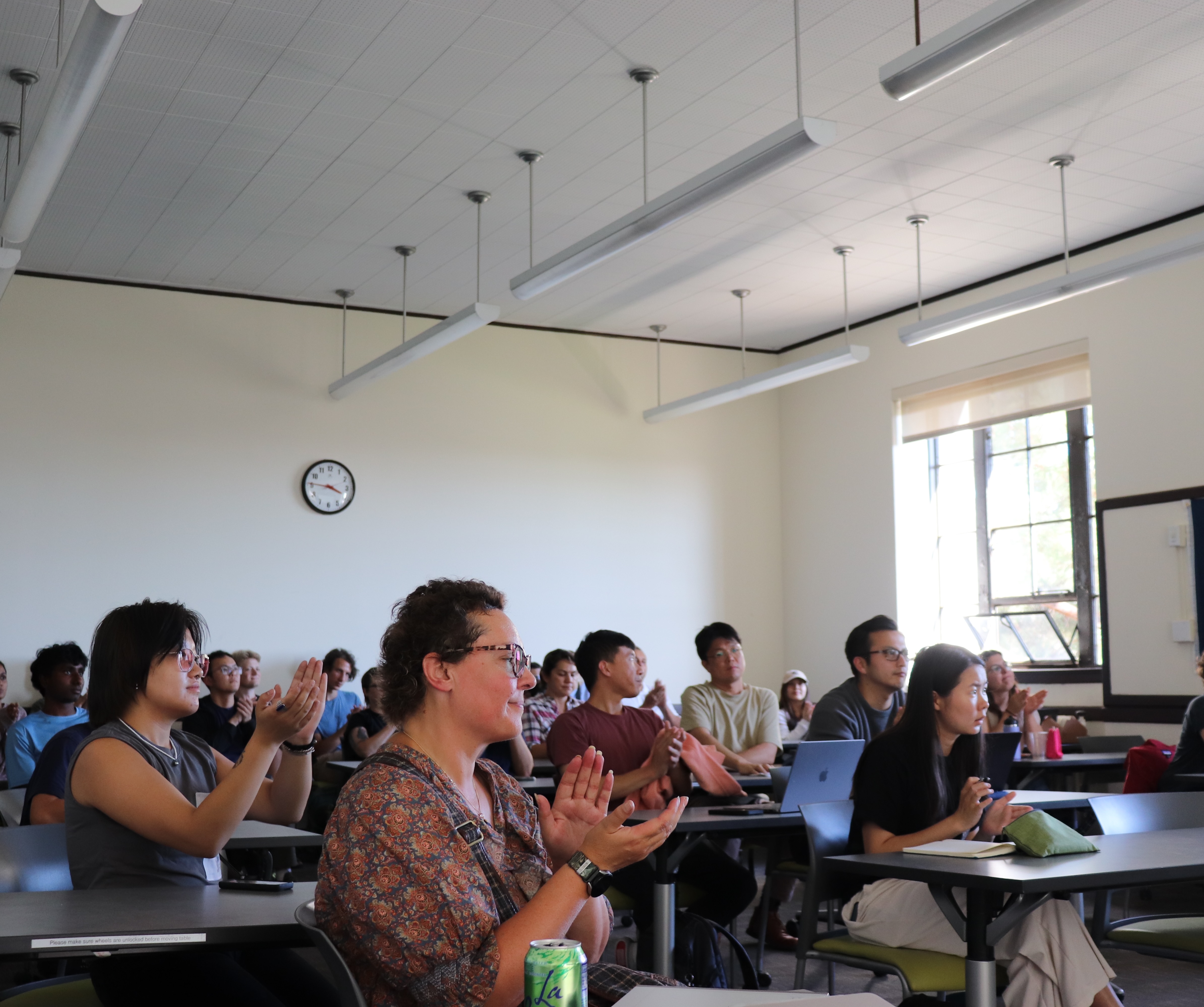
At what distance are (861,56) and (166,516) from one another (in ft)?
16.8

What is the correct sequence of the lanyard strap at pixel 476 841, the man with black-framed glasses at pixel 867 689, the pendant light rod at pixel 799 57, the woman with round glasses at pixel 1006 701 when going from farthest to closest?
1. the woman with round glasses at pixel 1006 701
2. the pendant light rod at pixel 799 57
3. the man with black-framed glasses at pixel 867 689
4. the lanyard strap at pixel 476 841

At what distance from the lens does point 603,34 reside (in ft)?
15.5

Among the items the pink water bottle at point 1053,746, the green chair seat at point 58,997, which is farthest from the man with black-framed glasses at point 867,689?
the green chair seat at point 58,997

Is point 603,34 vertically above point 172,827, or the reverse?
point 603,34

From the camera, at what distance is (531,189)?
6082 millimetres

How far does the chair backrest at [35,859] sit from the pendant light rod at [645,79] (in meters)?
3.38

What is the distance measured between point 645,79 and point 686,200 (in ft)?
2.50

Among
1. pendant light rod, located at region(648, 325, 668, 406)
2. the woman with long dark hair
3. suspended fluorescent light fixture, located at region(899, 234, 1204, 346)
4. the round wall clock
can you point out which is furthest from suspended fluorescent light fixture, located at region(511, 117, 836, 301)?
pendant light rod, located at region(648, 325, 668, 406)

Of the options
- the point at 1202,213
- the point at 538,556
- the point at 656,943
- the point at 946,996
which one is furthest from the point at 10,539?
the point at 1202,213

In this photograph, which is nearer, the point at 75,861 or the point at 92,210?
the point at 75,861

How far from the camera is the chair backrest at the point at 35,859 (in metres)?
2.32

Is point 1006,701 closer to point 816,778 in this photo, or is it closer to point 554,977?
point 816,778

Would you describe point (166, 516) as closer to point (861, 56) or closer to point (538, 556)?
point (538, 556)

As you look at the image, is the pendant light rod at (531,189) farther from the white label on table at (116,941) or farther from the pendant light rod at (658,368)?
the white label on table at (116,941)
